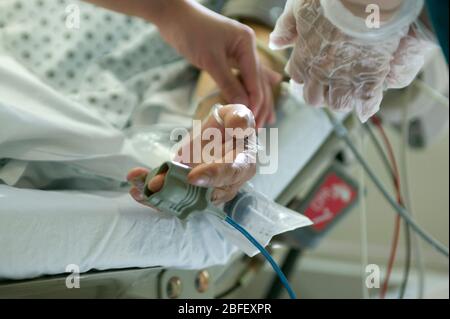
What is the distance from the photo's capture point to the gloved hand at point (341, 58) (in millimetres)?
643

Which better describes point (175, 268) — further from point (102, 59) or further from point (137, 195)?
point (102, 59)

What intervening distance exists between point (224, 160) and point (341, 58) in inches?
7.8

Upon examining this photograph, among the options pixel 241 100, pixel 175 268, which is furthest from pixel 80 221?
pixel 241 100

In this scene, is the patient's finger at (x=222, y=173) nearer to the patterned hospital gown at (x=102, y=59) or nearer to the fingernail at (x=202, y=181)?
the fingernail at (x=202, y=181)

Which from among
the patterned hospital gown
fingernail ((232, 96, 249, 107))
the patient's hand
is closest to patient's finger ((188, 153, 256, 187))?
the patient's hand

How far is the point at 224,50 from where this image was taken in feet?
2.77

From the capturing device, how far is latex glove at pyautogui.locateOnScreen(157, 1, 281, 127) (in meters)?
0.78

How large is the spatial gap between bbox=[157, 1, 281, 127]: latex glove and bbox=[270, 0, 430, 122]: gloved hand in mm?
106

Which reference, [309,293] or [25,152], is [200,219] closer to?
[25,152]

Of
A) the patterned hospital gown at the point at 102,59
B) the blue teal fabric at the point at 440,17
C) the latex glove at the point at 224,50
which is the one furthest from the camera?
the patterned hospital gown at the point at 102,59

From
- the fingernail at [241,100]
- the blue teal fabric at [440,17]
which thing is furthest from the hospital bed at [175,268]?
the blue teal fabric at [440,17]

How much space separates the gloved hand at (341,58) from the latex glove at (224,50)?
0.11 meters
